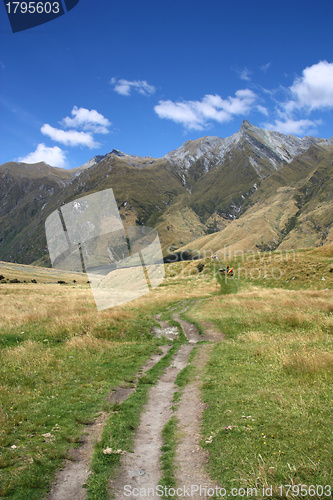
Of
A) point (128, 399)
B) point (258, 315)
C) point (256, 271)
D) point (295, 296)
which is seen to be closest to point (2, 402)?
point (128, 399)

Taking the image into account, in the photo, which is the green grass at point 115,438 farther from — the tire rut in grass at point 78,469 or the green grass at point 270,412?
the green grass at point 270,412

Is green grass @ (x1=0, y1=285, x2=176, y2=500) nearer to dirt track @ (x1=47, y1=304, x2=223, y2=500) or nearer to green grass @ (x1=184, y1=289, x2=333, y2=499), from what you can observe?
dirt track @ (x1=47, y1=304, x2=223, y2=500)

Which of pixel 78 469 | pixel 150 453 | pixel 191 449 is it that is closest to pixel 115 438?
pixel 150 453

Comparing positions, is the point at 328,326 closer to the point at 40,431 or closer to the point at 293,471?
the point at 293,471

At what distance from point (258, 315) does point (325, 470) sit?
62.7 feet

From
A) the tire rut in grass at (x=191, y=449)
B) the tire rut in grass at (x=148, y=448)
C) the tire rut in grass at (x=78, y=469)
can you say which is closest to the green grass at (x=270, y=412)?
the tire rut in grass at (x=191, y=449)

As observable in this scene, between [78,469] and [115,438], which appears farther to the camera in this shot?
[115,438]

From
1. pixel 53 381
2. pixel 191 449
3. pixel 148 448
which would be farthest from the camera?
pixel 53 381

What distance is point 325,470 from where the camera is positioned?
5949 mm

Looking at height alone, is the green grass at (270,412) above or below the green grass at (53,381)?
below

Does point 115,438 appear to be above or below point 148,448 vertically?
above

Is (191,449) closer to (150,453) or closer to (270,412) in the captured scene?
(150,453)

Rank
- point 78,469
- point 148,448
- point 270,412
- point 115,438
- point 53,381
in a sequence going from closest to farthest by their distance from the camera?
point 78,469 < point 148,448 < point 115,438 < point 270,412 < point 53,381

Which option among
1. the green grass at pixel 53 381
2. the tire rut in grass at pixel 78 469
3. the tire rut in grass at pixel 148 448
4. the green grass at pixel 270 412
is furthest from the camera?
the green grass at pixel 53 381
